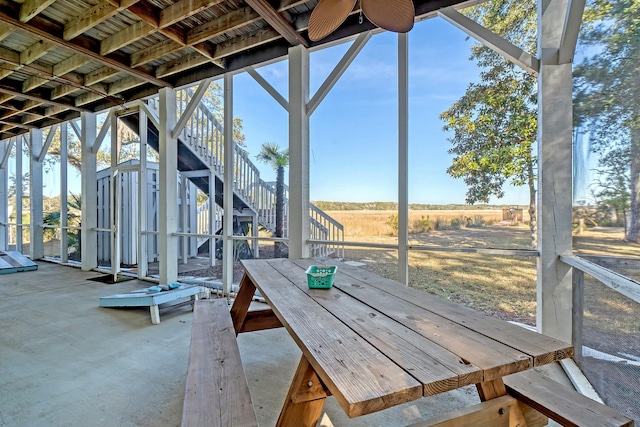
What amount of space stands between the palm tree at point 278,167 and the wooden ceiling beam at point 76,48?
1.97 metres

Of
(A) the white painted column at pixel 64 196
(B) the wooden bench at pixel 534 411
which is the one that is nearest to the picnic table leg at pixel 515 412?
(B) the wooden bench at pixel 534 411

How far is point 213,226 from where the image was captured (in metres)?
6.05

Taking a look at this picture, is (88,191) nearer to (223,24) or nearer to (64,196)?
(64,196)

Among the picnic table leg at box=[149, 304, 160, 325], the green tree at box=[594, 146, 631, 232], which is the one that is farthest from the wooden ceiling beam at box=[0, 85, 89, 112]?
the green tree at box=[594, 146, 631, 232]

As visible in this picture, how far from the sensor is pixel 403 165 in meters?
3.28

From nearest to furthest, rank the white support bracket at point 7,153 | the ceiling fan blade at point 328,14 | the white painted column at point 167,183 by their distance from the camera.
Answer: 1. the ceiling fan blade at point 328,14
2. the white painted column at point 167,183
3. the white support bracket at point 7,153

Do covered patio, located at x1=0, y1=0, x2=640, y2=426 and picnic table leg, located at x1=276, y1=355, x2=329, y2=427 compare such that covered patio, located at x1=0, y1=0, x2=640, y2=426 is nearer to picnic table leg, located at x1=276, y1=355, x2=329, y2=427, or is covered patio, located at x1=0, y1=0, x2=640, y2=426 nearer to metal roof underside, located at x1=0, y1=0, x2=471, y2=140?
metal roof underside, located at x1=0, y1=0, x2=471, y2=140

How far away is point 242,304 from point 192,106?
3504mm

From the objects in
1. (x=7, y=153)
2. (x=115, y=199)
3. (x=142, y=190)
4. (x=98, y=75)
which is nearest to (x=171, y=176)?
(x=142, y=190)

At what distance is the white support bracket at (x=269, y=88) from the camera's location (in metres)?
3.92

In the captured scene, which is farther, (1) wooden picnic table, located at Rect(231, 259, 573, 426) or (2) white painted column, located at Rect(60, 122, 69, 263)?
Answer: (2) white painted column, located at Rect(60, 122, 69, 263)

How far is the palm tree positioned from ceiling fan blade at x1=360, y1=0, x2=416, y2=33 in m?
2.69

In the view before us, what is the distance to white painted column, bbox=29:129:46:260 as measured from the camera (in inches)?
293

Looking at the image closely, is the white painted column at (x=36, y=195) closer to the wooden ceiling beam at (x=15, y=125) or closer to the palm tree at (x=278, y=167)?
the wooden ceiling beam at (x=15, y=125)
